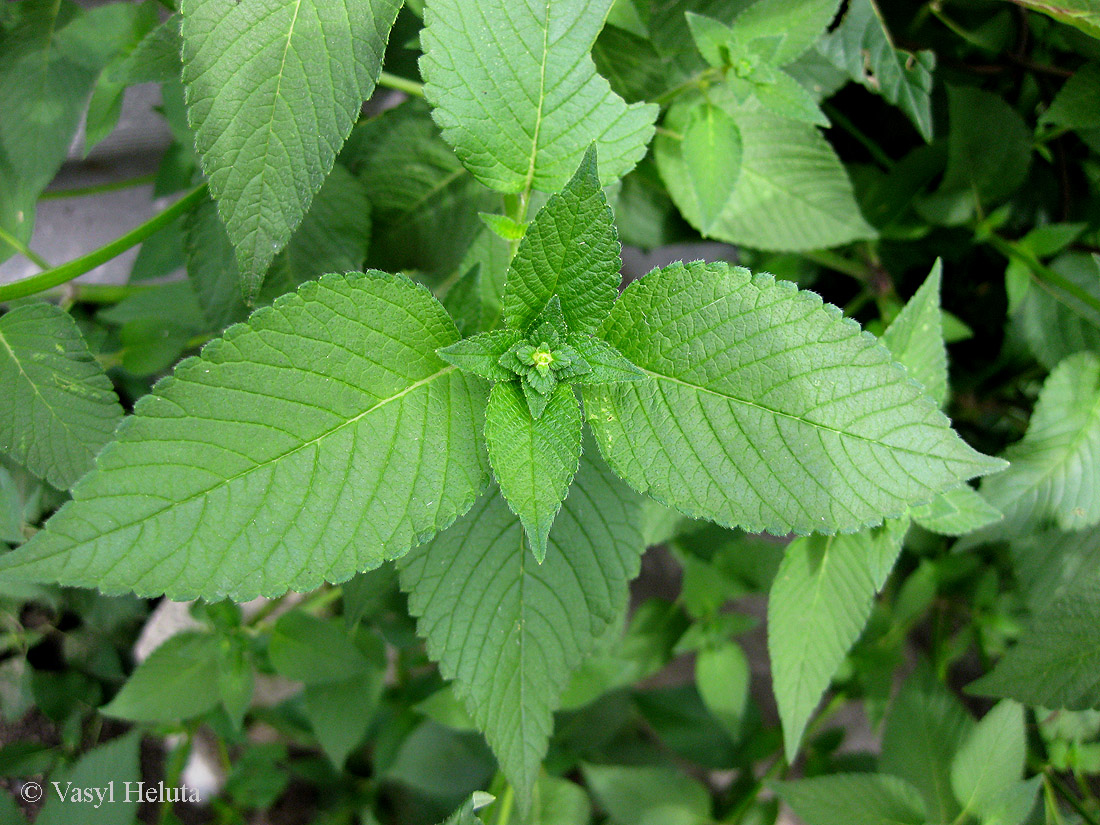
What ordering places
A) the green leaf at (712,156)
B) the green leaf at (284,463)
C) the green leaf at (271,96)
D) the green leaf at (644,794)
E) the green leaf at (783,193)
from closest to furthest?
the green leaf at (284,463) → the green leaf at (271,96) → the green leaf at (712,156) → the green leaf at (783,193) → the green leaf at (644,794)

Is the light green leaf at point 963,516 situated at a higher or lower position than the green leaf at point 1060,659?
higher

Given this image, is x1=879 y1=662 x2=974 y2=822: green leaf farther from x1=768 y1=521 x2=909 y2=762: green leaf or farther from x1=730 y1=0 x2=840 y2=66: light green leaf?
x1=730 y1=0 x2=840 y2=66: light green leaf

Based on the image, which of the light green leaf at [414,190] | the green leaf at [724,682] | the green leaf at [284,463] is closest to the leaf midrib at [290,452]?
the green leaf at [284,463]

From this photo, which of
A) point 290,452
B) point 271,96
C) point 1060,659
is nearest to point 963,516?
point 1060,659

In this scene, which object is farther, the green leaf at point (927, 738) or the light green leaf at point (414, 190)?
the green leaf at point (927, 738)

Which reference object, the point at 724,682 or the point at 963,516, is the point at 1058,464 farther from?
the point at 724,682

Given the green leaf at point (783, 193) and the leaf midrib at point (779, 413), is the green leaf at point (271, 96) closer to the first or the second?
the leaf midrib at point (779, 413)

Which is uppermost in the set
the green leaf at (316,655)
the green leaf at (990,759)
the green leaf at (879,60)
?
the green leaf at (879,60)
